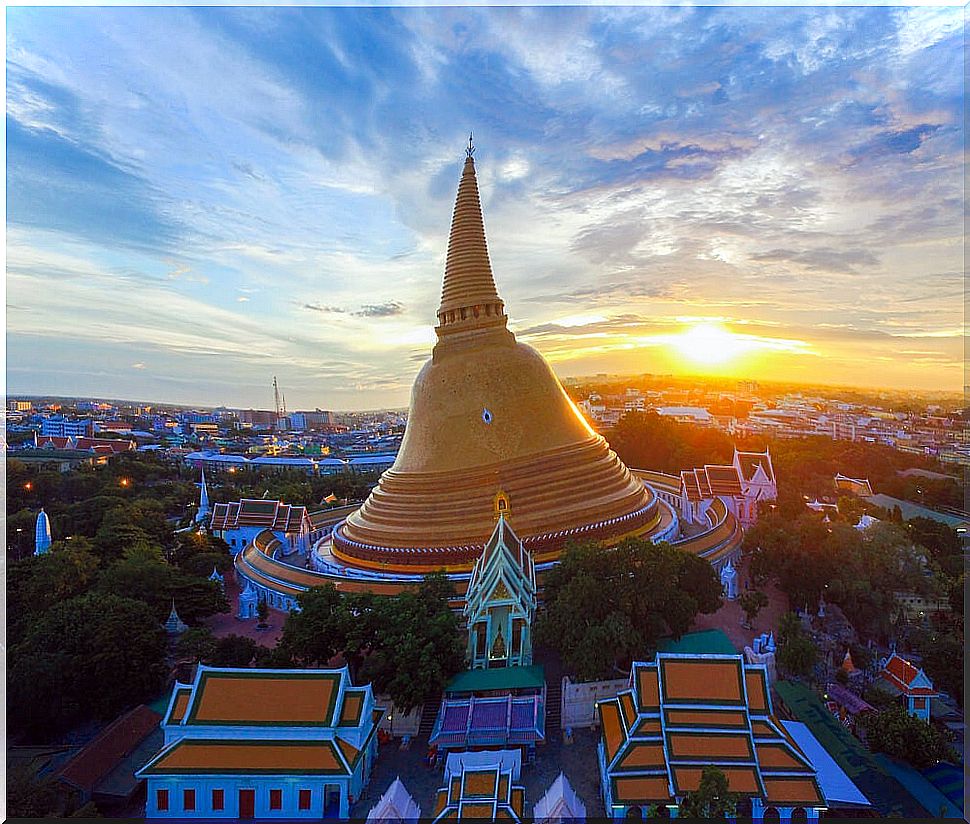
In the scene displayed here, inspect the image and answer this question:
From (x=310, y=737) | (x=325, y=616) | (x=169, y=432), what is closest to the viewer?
(x=310, y=737)

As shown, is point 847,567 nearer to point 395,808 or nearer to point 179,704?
point 395,808

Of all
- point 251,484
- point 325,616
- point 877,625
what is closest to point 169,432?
point 251,484

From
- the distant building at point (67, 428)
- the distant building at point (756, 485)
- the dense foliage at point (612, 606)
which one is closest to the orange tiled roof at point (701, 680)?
the dense foliage at point (612, 606)

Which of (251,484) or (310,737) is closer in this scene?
(310,737)

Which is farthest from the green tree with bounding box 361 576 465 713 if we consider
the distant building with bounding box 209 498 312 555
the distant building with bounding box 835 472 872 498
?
the distant building with bounding box 835 472 872 498

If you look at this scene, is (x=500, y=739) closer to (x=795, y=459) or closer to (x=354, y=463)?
(x=795, y=459)

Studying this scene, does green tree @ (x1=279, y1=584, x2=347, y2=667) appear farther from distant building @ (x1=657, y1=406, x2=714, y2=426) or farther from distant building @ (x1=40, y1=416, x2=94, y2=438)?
distant building @ (x1=657, y1=406, x2=714, y2=426)

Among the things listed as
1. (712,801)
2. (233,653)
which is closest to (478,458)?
(233,653)
